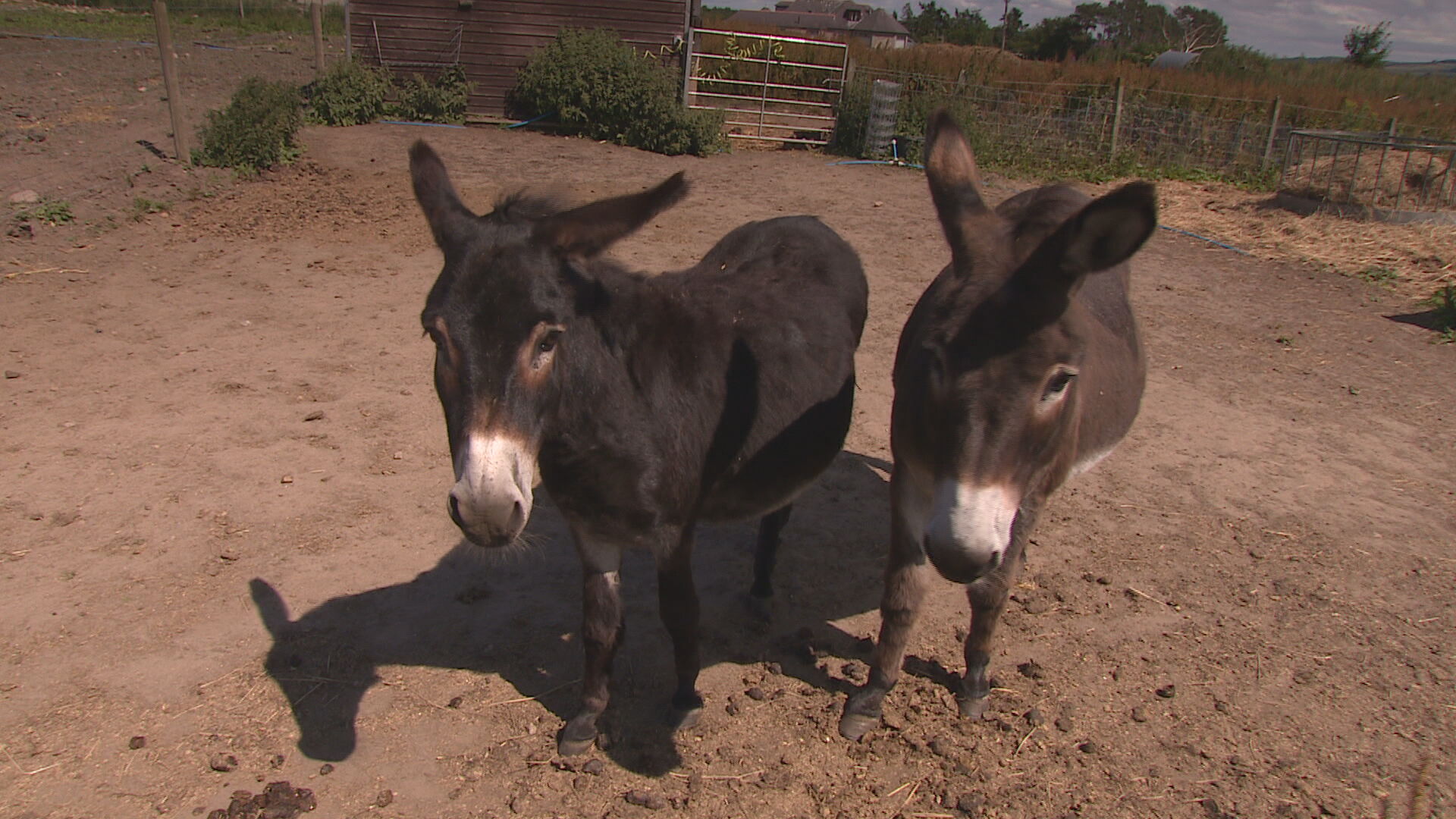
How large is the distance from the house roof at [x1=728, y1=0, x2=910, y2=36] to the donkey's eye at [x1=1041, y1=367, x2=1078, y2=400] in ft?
219

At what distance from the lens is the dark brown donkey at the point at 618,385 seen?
2262mm

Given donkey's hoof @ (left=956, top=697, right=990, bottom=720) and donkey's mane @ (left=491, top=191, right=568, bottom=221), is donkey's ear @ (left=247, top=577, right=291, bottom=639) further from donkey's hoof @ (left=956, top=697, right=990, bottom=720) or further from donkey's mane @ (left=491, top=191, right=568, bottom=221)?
donkey's hoof @ (left=956, top=697, right=990, bottom=720)

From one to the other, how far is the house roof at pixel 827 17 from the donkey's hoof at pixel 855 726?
218 ft

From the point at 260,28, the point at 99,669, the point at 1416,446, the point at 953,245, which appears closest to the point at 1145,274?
the point at 1416,446

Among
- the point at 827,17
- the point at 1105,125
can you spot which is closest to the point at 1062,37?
the point at 827,17

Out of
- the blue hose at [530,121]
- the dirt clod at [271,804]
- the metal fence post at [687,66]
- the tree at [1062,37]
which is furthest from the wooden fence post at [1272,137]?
the tree at [1062,37]

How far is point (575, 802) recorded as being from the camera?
2.88 meters

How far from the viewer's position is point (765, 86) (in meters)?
17.2

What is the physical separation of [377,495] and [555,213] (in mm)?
2685

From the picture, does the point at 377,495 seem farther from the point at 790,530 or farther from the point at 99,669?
the point at 790,530

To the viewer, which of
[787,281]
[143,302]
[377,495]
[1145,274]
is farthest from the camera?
[1145,274]

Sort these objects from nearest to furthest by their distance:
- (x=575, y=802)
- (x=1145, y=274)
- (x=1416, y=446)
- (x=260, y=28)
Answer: (x=575, y=802), (x=1416, y=446), (x=1145, y=274), (x=260, y=28)

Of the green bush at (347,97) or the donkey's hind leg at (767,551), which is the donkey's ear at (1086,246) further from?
the green bush at (347,97)

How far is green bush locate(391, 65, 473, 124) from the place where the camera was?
52.8 feet
